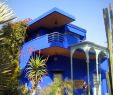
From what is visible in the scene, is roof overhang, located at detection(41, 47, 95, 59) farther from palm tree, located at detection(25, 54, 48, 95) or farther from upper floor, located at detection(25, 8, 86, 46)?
palm tree, located at detection(25, 54, 48, 95)

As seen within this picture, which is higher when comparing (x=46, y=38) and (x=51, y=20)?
(x=51, y=20)

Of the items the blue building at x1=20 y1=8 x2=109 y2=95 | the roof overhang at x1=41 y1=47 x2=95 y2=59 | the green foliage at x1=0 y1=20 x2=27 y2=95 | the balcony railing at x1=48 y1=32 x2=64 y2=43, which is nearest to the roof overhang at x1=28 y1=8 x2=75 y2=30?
the blue building at x1=20 y1=8 x2=109 y2=95

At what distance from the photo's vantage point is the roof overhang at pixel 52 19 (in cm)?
2055

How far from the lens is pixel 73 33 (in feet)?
80.0

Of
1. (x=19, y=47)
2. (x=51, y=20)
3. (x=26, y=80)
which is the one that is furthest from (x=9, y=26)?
(x=26, y=80)

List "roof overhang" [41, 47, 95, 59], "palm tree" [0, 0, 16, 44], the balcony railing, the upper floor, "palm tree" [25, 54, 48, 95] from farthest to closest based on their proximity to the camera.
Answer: "roof overhang" [41, 47, 95, 59] < the upper floor < the balcony railing < "palm tree" [25, 54, 48, 95] < "palm tree" [0, 0, 16, 44]

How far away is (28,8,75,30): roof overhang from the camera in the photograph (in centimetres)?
2055

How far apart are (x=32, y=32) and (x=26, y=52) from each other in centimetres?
311

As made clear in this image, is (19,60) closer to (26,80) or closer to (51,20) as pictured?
(26,80)

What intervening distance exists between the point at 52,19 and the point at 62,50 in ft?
9.31

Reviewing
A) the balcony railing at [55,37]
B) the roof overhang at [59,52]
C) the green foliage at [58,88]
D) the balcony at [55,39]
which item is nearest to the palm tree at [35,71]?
the green foliage at [58,88]

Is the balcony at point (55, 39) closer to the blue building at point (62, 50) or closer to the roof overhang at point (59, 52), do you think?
the blue building at point (62, 50)

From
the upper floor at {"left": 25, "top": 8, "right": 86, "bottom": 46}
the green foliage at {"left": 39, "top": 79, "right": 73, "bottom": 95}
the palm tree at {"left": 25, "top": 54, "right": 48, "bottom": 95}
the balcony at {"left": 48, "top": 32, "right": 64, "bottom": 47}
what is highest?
the upper floor at {"left": 25, "top": 8, "right": 86, "bottom": 46}

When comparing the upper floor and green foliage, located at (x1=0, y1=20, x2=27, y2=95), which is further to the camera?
the upper floor
